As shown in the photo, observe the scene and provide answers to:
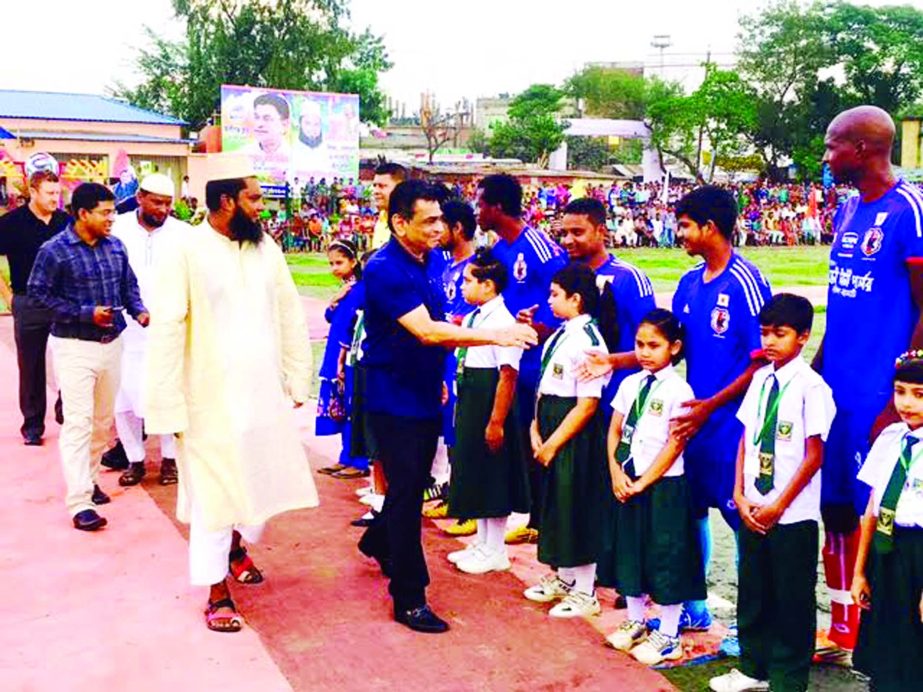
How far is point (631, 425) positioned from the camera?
165 inches

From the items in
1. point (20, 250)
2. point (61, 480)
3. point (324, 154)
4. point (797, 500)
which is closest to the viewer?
point (797, 500)

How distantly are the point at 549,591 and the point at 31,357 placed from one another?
188 inches

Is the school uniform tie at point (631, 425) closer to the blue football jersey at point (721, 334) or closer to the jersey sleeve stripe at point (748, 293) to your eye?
the blue football jersey at point (721, 334)

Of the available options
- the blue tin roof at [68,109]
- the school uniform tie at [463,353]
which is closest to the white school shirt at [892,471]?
the school uniform tie at [463,353]

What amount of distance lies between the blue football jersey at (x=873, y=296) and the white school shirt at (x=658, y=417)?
0.58m

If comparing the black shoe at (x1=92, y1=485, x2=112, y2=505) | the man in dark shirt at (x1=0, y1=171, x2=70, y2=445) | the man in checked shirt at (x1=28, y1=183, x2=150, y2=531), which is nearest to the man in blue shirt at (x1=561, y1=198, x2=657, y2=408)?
the man in checked shirt at (x1=28, y1=183, x2=150, y2=531)

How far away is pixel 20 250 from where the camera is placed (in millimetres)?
7402

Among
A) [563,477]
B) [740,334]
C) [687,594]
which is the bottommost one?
[687,594]

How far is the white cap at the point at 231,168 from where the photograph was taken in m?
4.45

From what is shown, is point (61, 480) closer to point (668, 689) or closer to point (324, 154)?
point (668, 689)

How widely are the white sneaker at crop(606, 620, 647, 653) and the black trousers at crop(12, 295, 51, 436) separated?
5079 millimetres

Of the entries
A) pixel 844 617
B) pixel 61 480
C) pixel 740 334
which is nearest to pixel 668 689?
pixel 844 617

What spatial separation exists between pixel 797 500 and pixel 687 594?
0.67m

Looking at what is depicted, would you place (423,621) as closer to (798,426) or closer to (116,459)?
(798,426)
